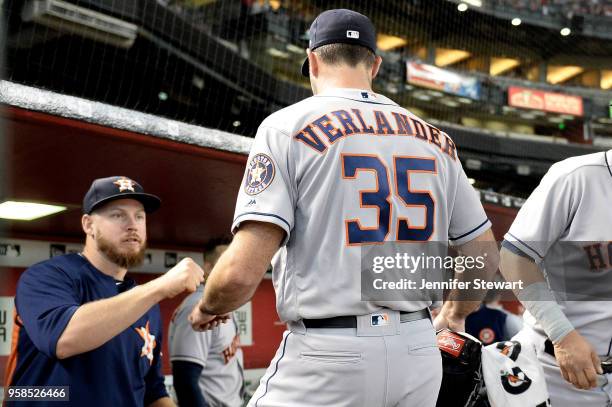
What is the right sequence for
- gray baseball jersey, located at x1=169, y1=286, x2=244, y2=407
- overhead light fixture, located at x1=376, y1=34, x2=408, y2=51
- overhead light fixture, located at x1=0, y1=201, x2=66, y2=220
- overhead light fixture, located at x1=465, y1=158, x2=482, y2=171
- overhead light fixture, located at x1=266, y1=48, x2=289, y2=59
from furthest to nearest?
overhead light fixture, located at x1=376, y1=34, x2=408, y2=51, overhead light fixture, located at x1=465, y1=158, x2=482, y2=171, overhead light fixture, located at x1=266, y1=48, x2=289, y2=59, overhead light fixture, located at x1=0, y1=201, x2=66, y2=220, gray baseball jersey, located at x1=169, y1=286, x2=244, y2=407

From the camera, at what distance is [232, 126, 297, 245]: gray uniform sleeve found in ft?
5.77

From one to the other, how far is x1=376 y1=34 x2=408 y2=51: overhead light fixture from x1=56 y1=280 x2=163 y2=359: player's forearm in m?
35.7

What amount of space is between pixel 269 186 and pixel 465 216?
78 cm

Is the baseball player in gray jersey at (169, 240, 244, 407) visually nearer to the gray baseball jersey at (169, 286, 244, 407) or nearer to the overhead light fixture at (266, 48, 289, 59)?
the gray baseball jersey at (169, 286, 244, 407)

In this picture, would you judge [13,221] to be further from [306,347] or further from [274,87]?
[274,87]

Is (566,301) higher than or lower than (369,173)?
lower

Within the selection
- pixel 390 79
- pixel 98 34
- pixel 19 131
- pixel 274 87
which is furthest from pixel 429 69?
pixel 19 131

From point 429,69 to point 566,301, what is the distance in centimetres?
3612

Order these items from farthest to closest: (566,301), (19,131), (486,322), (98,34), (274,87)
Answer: (274,87) < (98,34) < (486,322) < (19,131) < (566,301)

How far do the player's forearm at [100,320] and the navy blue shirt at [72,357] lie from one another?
1.9 inches

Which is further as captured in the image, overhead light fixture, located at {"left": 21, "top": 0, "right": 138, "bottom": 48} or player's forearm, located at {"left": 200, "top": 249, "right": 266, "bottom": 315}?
overhead light fixture, located at {"left": 21, "top": 0, "right": 138, "bottom": 48}

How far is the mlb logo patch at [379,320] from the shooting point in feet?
5.95

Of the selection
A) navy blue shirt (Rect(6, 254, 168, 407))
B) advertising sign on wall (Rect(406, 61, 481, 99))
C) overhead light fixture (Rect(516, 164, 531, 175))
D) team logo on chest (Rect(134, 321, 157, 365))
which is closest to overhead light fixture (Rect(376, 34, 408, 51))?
advertising sign on wall (Rect(406, 61, 481, 99))

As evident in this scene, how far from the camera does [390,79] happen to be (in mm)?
33500
